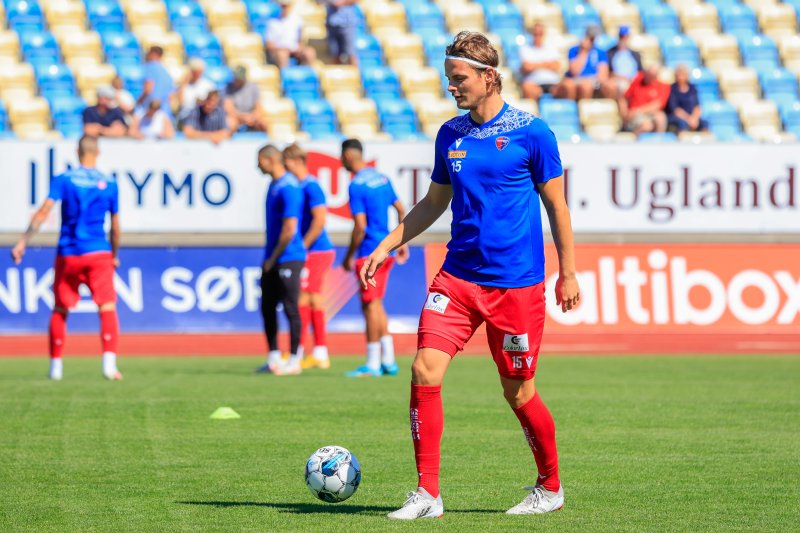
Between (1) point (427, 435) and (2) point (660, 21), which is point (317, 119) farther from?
(1) point (427, 435)

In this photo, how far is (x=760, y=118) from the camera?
Result: 24344 mm

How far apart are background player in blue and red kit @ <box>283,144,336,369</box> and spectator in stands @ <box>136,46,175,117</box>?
5926mm

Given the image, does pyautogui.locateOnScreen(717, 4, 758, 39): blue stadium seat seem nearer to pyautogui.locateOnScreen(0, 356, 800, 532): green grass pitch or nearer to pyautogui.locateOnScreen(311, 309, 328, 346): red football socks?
pyautogui.locateOnScreen(0, 356, 800, 532): green grass pitch

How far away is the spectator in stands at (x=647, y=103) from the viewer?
2272 centimetres

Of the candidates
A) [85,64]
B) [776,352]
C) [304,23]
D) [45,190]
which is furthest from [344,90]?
[776,352]

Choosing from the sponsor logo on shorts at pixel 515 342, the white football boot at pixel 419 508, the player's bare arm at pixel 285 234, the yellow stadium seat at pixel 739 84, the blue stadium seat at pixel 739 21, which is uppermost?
the blue stadium seat at pixel 739 21

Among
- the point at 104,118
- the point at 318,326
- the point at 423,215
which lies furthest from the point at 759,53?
the point at 423,215

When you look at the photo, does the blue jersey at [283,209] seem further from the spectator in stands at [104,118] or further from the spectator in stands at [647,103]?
the spectator in stands at [647,103]

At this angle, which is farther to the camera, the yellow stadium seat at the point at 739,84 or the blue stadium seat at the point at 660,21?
the blue stadium seat at the point at 660,21

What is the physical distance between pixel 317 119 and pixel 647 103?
17.3ft

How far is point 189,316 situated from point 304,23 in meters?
8.14

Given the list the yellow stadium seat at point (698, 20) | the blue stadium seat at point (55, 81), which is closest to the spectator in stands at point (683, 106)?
the yellow stadium seat at point (698, 20)

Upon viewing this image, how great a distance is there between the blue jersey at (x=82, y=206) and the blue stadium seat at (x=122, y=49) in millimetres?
9872

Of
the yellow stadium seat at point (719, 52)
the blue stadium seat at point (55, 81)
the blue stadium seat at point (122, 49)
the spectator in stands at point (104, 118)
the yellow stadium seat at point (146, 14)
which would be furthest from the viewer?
the yellow stadium seat at point (719, 52)
